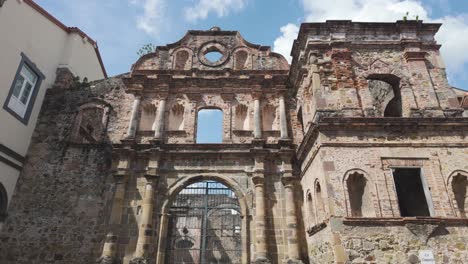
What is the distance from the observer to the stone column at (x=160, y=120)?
37.8 feet

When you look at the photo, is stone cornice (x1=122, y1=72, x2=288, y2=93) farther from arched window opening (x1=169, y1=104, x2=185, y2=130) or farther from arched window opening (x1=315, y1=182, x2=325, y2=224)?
arched window opening (x1=315, y1=182, x2=325, y2=224)

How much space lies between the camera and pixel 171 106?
12.3m

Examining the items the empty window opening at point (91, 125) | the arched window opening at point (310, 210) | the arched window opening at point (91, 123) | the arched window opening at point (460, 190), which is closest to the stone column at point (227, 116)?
the arched window opening at point (310, 210)

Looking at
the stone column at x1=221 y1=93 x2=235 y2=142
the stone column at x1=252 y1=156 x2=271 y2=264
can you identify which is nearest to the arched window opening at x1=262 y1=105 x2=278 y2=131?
the stone column at x1=221 y1=93 x2=235 y2=142

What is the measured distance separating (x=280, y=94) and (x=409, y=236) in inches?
264

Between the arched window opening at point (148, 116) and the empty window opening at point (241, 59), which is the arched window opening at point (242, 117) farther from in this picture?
the arched window opening at point (148, 116)

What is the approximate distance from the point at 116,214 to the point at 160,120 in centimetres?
353

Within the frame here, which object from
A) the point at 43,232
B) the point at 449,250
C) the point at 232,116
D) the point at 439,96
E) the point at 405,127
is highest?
the point at 232,116

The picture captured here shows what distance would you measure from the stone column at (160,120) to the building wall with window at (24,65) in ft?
14.9

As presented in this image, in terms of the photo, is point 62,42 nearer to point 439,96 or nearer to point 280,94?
point 280,94

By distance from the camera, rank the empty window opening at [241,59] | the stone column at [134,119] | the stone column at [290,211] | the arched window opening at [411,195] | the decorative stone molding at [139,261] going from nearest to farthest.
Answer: the arched window opening at [411,195] < the decorative stone molding at [139,261] < the stone column at [290,211] < the stone column at [134,119] < the empty window opening at [241,59]

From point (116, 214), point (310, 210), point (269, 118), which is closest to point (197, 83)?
point (269, 118)

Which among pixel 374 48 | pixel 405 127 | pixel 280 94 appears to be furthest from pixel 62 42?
pixel 405 127

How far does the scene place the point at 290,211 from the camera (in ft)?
33.5
